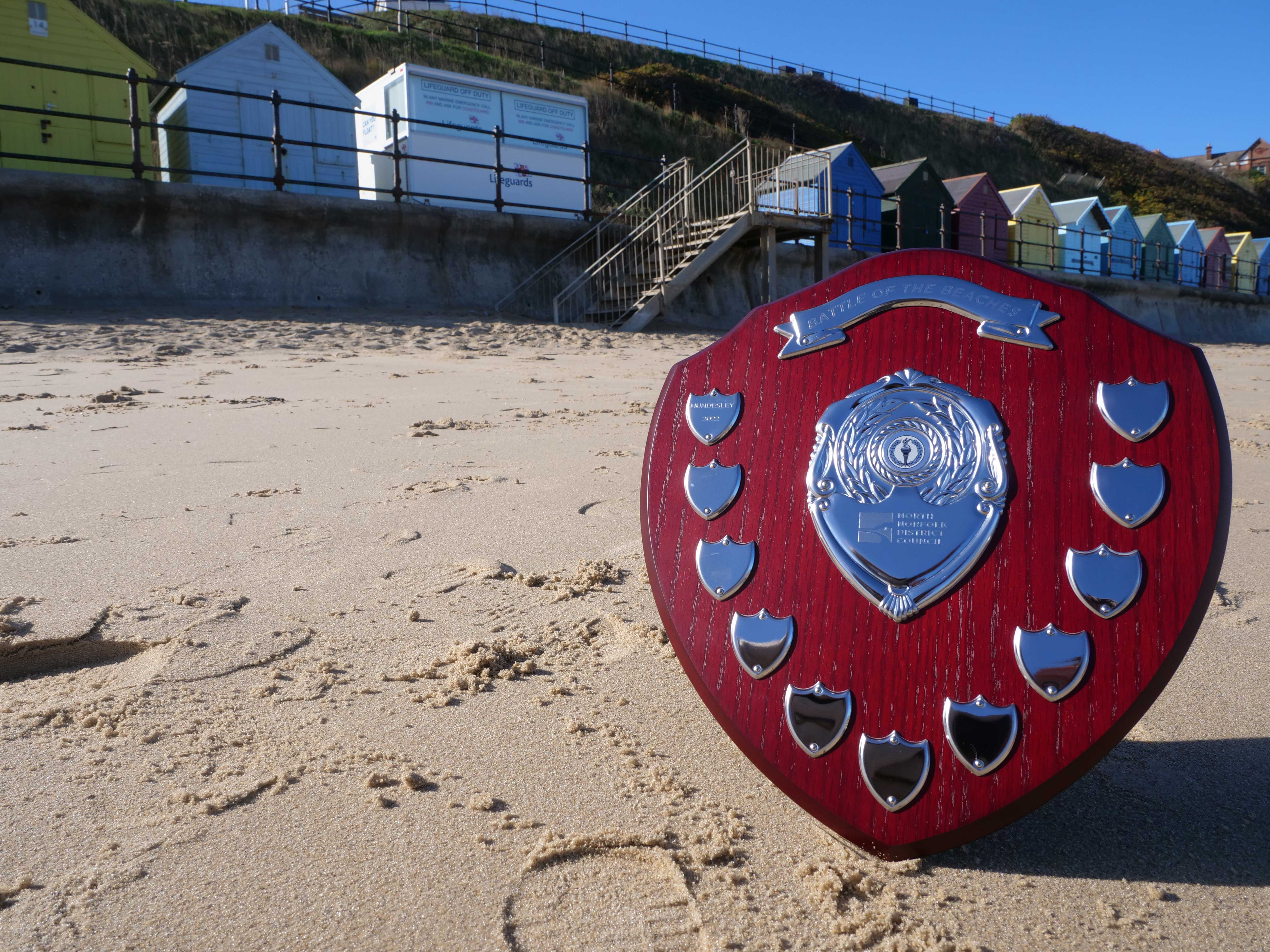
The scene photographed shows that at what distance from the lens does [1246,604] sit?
2062 millimetres

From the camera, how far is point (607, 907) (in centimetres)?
108

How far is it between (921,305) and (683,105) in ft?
112

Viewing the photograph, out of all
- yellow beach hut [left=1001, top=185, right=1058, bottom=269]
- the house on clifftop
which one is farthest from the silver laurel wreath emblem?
yellow beach hut [left=1001, top=185, right=1058, bottom=269]

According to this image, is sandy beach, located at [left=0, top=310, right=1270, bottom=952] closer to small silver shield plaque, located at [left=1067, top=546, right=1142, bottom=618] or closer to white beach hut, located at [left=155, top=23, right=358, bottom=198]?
Answer: small silver shield plaque, located at [left=1067, top=546, right=1142, bottom=618]

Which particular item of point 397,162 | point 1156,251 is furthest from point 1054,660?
point 1156,251

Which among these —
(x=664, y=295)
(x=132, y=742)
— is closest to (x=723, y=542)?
(x=132, y=742)

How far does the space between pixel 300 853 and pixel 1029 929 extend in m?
0.89

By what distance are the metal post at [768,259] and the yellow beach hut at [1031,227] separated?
11272 mm

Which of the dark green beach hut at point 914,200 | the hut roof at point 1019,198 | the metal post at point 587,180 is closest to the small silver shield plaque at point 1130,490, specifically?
the metal post at point 587,180

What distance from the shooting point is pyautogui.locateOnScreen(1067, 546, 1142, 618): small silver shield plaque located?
1030mm

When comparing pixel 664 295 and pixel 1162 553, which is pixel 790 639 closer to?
pixel 1162 553

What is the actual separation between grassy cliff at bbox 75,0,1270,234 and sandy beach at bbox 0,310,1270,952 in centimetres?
1643

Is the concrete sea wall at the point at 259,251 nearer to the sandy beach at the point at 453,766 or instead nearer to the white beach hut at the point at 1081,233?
the sandy beach at the point at 453,766

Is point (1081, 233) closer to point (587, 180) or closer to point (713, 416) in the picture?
point (587, 180)
